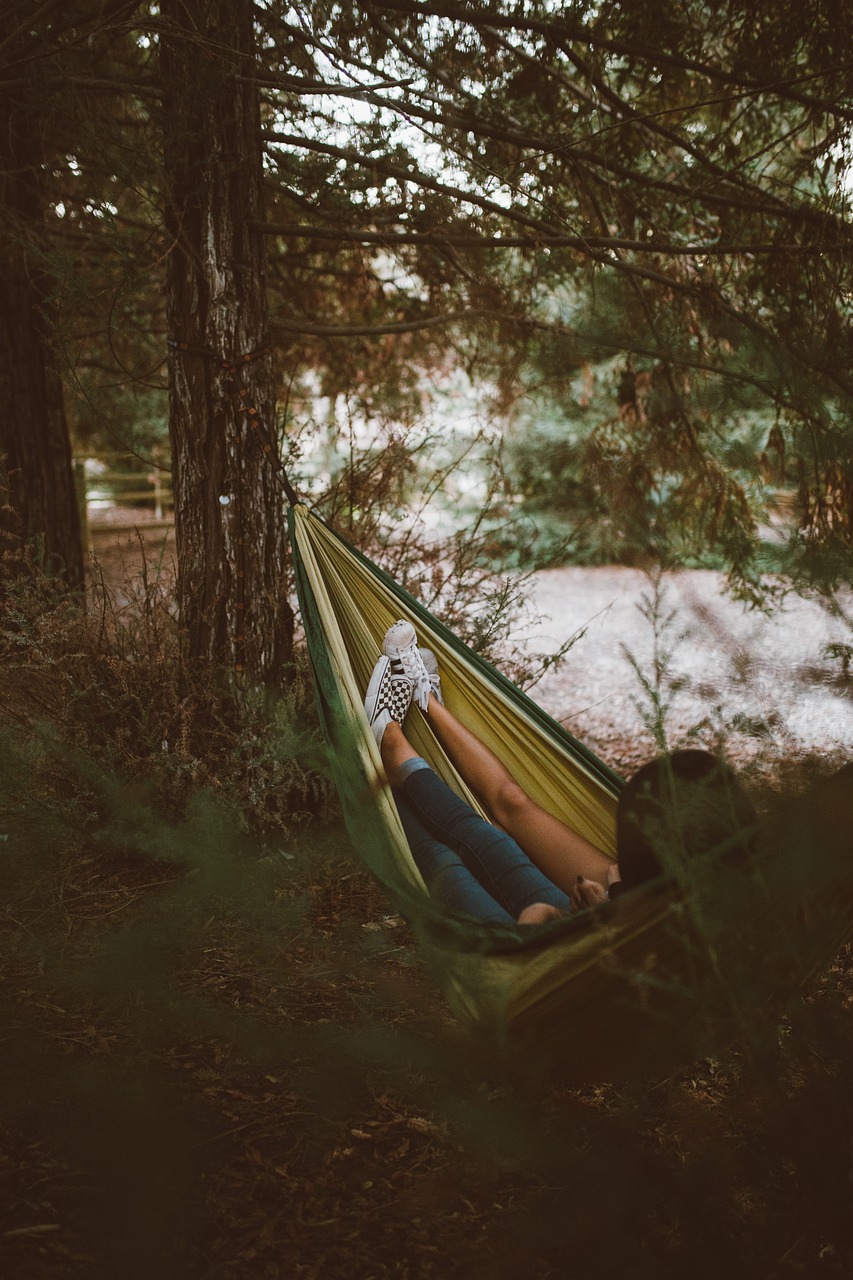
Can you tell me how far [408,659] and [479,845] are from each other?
1.81 ft

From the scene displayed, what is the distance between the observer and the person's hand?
5.52 feet

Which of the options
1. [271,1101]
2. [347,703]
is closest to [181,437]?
[347,703]

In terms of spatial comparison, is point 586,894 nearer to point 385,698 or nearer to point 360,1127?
point 360,1127

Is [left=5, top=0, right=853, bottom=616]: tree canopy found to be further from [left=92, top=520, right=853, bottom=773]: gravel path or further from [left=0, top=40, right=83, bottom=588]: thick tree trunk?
[left=92, top=520, right=853, bottom=773]: gravel path

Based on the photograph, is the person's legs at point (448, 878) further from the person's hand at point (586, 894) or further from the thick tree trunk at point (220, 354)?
the thick tree trunk at point (220, 354)

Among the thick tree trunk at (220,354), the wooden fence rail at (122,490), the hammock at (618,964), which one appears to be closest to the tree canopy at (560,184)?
the thick tree trunk at (220,354)

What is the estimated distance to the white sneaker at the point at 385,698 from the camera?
2.21m

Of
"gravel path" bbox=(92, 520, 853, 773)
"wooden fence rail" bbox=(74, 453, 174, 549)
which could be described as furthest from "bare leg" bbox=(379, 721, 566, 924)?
"wooden fence rail" bbox=(74, 453, 174, 549)

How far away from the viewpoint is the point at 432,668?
7.63 feet

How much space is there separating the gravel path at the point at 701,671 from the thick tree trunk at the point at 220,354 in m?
1.06

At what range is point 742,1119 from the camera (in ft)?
5.19

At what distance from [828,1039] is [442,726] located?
3.83 ft

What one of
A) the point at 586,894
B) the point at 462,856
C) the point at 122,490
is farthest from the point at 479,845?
the point at 122,490

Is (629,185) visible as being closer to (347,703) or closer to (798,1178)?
(347,703)
